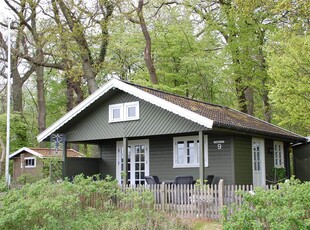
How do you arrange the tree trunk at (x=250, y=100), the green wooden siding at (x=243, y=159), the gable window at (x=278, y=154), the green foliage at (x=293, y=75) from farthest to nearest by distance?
1. the tree trunk at (x=250, y=100)
2. the gable window at (x=278, y=154)
3. the green foliage at (x=293, y=75)
4. the green wooden siding at (x=243, y=159)

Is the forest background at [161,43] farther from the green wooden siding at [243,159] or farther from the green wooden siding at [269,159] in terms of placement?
the green wooden siding at [243,159]

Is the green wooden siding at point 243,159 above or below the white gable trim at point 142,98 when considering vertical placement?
below

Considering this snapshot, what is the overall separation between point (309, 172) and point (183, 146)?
270 inches

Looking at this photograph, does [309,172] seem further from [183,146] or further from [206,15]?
[206,15]

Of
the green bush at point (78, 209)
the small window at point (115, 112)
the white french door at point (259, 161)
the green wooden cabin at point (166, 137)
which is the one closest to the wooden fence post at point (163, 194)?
the green bush at point (78, 209)

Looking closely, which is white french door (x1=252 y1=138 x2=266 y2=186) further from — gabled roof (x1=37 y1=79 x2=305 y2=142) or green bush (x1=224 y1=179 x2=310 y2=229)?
green bush (x1=224 y1=179 x2=310 y2=229)

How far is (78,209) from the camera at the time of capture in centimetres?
1120

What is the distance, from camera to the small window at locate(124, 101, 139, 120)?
1631cm

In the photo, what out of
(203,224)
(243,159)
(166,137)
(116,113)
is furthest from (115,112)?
(203,224)

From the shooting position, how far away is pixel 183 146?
1717cm

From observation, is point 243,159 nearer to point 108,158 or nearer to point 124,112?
point 124,112

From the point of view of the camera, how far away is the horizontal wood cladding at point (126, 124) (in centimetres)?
1509

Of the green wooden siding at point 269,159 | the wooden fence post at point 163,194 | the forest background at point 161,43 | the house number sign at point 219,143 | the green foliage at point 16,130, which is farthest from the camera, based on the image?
the green foliage at point 16,130

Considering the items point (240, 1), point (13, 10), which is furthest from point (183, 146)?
point (13, 10)
